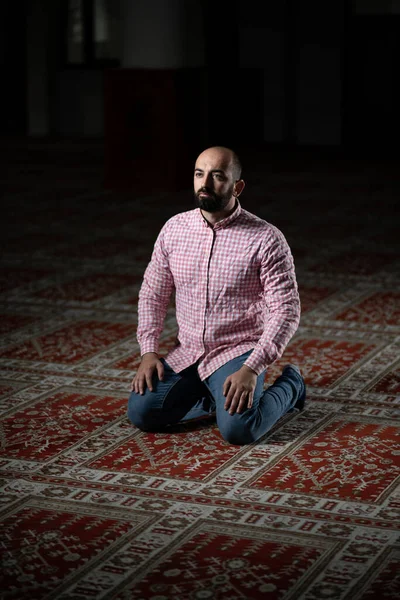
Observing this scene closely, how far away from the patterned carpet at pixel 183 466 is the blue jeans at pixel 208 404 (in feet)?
0.18

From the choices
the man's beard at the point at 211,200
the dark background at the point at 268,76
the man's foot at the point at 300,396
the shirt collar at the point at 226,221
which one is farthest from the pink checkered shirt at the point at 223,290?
the dark background at the point at 268,76

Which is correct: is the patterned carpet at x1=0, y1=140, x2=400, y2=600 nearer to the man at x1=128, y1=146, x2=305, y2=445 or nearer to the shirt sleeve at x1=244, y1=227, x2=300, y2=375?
the man at x1=128, y1=146, x2=305, y2=445

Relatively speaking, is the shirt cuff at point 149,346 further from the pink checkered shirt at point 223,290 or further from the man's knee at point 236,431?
the man's knee at point 236,431

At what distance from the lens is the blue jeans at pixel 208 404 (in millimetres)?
3766

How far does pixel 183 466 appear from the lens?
11.9 ft

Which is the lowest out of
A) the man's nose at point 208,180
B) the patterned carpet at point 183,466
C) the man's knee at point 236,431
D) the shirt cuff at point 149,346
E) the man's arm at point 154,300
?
the patterned carpet at point 183,466

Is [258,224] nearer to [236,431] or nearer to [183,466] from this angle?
[236,431]

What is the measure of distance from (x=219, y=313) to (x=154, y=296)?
0.93ft

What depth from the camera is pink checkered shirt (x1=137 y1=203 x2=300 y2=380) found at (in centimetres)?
382

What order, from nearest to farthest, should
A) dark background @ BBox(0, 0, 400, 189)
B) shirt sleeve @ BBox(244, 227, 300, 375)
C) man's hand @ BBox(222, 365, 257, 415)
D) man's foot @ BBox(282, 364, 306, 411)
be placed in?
1. man's hand @ BBox(222, 365, 257, 415)
2. shirt sleeve @ BBox(244, 227, 300, 375)
3. man's foot @ BBox(282, 364, 306, 411)
4. dark background @ BBox(0, 0, 400, 189)

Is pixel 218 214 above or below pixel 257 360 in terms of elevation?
above

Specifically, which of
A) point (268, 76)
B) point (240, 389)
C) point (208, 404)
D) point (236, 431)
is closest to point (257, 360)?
point (240, 389)

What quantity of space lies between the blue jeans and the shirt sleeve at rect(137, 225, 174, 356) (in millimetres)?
115

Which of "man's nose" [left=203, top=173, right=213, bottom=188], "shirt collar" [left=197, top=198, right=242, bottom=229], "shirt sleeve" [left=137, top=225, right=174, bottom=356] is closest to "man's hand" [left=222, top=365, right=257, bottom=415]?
"shirt sleeve" [left=137, top=225, right=174, bottom=356]
